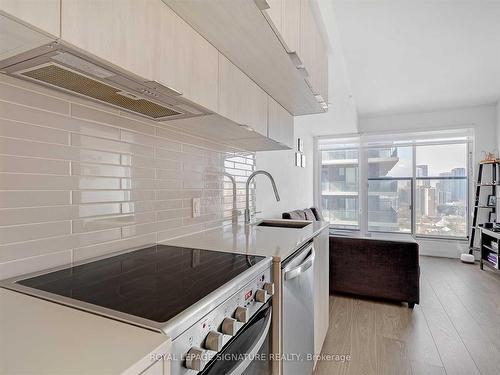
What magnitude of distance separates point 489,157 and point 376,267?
9.58 ft

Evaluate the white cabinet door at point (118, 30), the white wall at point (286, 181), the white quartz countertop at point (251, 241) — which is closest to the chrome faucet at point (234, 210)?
the white quartz countertop at point (251, 241)

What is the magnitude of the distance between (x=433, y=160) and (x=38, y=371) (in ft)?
18.7

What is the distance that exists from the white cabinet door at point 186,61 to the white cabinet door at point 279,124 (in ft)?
2.20

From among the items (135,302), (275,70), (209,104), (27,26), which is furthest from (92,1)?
(275,70)

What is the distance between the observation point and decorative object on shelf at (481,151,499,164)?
4.03m

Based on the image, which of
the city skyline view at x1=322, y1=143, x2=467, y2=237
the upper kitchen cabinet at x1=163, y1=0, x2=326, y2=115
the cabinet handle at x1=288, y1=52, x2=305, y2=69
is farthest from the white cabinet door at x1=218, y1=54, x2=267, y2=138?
the city skyline view at x1=322, y1=143, x2=467, y2=237

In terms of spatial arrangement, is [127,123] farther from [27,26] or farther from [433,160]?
[433,160]

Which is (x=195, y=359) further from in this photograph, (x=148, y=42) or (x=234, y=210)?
(x=234, y=210)

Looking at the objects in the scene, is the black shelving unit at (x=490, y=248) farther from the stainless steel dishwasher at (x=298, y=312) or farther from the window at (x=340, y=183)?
the stainless steel dishwasher at (x=298, y=312)

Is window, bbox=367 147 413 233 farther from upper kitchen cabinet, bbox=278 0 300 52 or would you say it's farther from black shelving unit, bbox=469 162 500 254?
upper kitchen cabinet, bbox=278 0 300 52

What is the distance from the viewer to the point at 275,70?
143 cm

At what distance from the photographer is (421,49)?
8.79 ft

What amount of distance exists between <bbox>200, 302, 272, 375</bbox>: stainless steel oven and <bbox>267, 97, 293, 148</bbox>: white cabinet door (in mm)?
1108

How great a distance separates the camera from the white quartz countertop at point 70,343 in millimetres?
434
